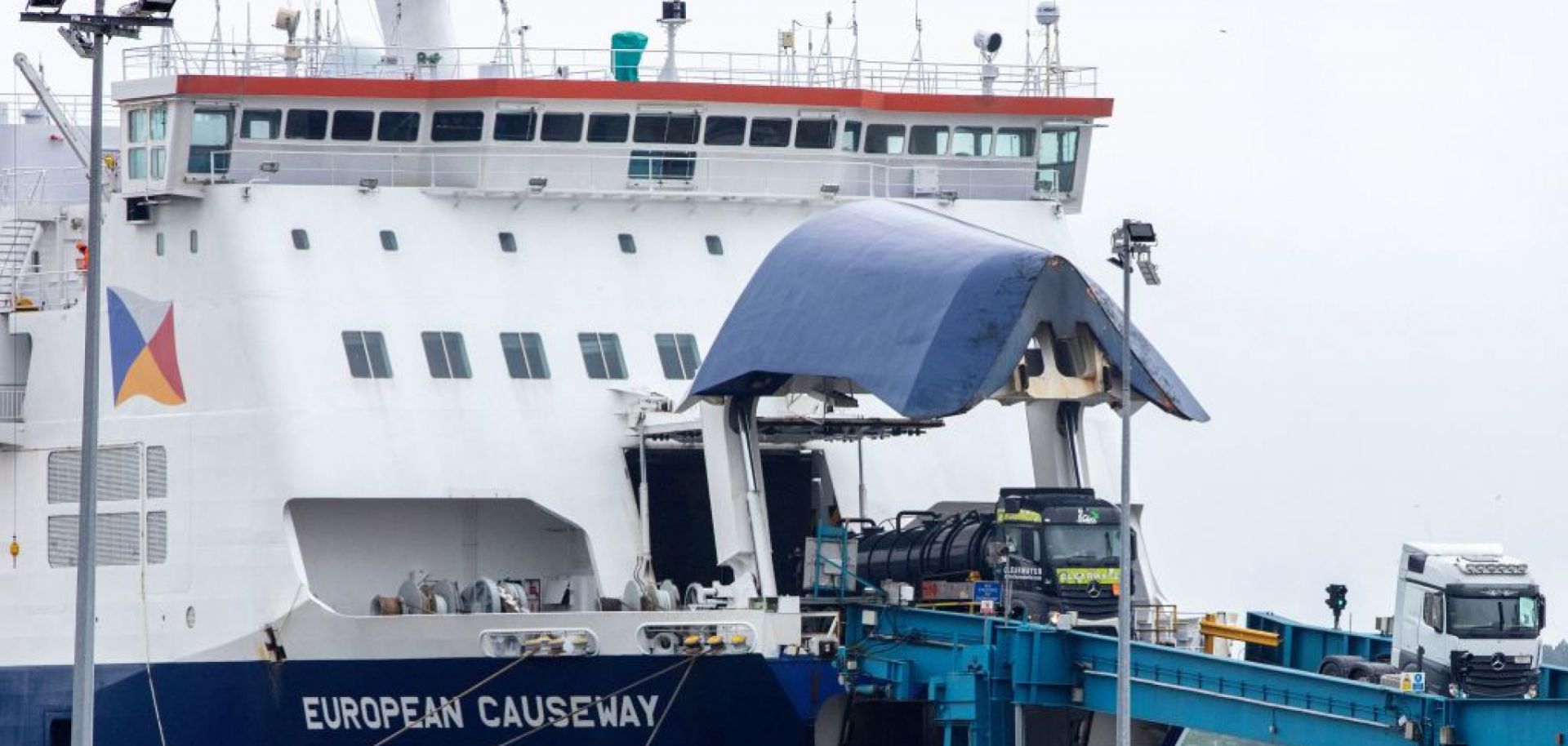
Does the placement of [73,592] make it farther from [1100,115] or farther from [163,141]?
[1100,115]

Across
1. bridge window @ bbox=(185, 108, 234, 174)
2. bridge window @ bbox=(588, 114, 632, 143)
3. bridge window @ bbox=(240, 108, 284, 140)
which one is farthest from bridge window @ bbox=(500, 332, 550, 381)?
bridge window @ bbox=(185, 108, 234, 174)

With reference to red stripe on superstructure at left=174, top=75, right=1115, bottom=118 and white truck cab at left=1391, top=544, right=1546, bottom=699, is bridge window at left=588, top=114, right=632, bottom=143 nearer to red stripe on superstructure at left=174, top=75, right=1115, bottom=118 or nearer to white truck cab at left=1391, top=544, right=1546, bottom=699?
red stripe on superstructure at left=174, top=75, right=1115, bottom=118

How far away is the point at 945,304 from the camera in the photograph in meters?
33.4

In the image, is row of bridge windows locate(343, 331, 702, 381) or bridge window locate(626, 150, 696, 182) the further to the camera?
bridge window locate(626, 150, 696, 182)

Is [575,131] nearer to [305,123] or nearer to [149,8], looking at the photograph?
[305,123]

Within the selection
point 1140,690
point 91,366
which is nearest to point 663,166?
point 1140,690

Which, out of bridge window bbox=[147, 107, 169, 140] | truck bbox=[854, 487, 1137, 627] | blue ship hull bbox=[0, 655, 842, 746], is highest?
bridge window bbox=[147, 107, 169, 140]

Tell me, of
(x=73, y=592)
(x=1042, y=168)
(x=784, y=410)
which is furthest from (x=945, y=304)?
(x=73, y=592)

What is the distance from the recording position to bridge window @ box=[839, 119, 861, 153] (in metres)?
41.3

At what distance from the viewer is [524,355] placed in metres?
38.3

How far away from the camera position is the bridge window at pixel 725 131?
40688 mm

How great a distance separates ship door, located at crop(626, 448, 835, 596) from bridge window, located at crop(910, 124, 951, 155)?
5006 mm

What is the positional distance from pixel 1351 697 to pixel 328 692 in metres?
12.7

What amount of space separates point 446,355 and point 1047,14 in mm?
10796
